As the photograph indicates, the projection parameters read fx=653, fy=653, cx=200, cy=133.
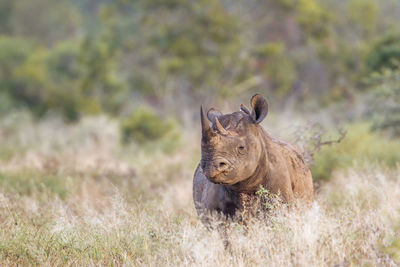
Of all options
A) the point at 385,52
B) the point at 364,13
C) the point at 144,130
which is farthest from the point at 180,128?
the point at 364,13

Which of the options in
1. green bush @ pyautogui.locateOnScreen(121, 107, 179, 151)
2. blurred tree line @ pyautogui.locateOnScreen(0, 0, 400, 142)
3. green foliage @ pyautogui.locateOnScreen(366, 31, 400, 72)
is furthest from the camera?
blurred tree line @ pyautogui.locateOnScreen(0, 0, 400, 142)

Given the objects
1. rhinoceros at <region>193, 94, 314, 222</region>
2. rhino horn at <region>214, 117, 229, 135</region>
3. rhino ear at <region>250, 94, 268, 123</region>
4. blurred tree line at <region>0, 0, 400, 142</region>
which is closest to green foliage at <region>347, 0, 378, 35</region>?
blurred tree line at <region>0, 0, 400, 142</region>

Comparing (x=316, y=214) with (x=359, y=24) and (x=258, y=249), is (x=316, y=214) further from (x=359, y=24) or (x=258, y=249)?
(x=359, y=24)

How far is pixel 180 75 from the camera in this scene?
89.5 ft

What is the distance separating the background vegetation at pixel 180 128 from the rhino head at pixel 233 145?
22.0 inches

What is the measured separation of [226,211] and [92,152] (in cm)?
1292

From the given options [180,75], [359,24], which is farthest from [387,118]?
A: [359,24]

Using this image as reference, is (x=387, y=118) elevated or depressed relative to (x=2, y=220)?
elevated

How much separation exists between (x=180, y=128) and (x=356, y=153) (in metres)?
12.1

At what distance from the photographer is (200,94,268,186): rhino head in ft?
18.2

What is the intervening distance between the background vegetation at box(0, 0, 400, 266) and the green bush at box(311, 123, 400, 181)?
0.05 meters

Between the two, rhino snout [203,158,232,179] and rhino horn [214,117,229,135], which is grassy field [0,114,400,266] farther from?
rhino horn [214,117,229,135]

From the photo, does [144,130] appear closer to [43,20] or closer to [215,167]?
[215,167]

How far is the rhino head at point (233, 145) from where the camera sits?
554cm
